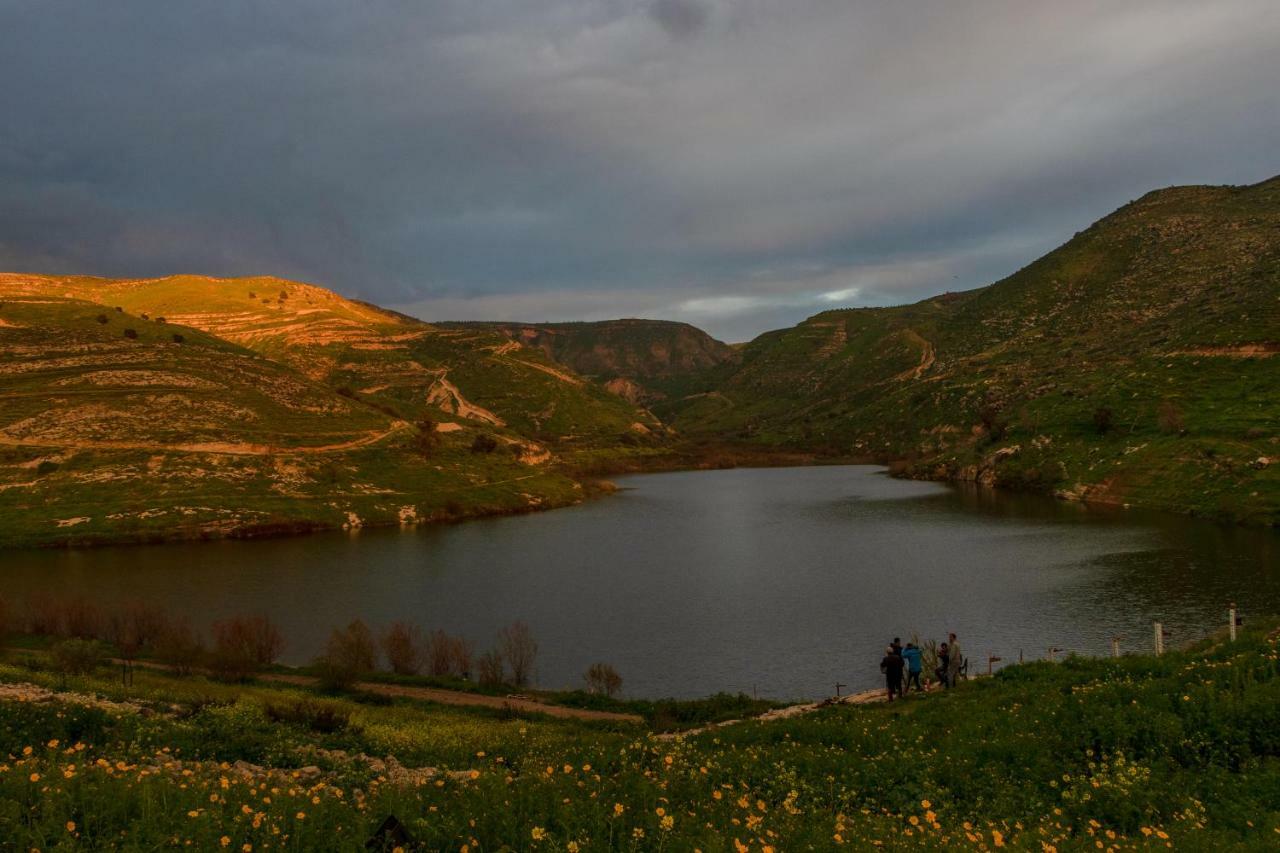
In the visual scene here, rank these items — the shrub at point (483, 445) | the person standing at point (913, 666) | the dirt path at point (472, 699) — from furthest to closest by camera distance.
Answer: the shrub at point (483, 445) → the dirt path at point (472, 699) → the person standing at point (913, 666)

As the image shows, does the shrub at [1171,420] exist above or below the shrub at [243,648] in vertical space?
above

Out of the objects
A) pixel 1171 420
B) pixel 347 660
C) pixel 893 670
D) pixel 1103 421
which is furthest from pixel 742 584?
pixel 1103 421

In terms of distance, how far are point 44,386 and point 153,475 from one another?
147ft

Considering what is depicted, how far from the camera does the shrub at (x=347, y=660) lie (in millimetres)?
38188

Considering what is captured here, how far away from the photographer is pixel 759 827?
28.4 ft

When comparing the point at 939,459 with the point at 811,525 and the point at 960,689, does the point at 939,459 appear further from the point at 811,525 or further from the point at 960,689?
the point at 960,689

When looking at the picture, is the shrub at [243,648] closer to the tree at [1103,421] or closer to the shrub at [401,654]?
the shrub at [401,654]

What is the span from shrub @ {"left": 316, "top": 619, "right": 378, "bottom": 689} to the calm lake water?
27.4ft

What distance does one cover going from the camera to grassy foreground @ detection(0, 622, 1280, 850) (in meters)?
8.33

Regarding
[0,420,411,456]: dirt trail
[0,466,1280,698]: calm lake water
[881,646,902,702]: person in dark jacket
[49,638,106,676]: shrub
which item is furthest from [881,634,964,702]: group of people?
[0,420,411,456]: dirt trail

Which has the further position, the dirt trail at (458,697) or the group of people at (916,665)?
the dirt trail at (458,697)

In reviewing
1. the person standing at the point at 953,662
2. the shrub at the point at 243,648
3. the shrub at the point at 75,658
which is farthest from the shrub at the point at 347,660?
the person standing at the point at 953,662

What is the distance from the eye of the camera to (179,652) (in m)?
41.8

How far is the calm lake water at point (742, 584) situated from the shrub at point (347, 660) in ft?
27.4
